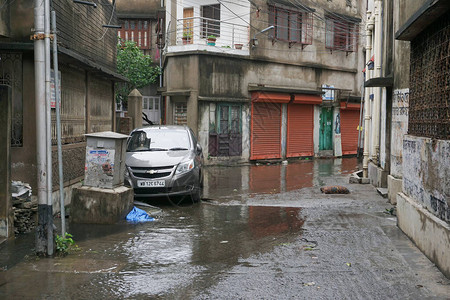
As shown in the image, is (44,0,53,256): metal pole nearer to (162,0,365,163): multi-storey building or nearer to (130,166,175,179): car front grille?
(130,166,175,179): car front grille

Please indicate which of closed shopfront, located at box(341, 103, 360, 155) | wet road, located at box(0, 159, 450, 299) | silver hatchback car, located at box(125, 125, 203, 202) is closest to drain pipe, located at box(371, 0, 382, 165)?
wet road, located at box(0, 159, 450, 299)

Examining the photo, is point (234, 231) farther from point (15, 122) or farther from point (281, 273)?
point (15, 122)

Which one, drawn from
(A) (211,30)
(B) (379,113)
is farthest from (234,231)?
(A) (211,30)

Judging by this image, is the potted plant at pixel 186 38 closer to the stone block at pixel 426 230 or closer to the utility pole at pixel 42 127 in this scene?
the stone block at pixel 426 230

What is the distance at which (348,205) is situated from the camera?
10930 millimetres

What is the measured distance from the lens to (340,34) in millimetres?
27297

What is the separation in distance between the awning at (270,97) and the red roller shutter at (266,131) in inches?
16.0

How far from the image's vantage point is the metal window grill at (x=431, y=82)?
6.10m

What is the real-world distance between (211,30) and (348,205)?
14405 millimetres

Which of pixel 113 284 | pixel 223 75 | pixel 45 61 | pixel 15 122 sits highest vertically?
pixel 223 75

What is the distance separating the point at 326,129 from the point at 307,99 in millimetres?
3209

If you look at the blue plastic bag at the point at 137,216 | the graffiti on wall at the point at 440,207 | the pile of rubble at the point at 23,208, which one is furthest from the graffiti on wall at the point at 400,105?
the pile of rubble at the point at 23,208

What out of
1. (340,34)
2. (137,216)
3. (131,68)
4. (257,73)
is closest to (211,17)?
(257,73)

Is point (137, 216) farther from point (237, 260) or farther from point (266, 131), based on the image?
point (266, 131)
